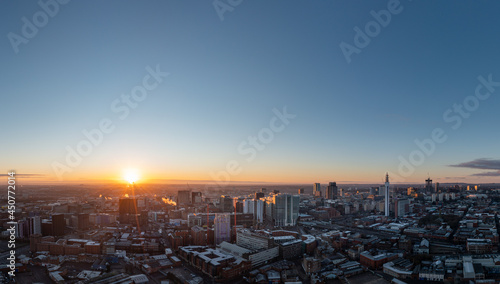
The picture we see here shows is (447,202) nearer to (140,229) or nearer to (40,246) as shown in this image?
(140,229)

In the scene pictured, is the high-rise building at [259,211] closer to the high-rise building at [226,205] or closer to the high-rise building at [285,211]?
the high-rise building at [285,211]

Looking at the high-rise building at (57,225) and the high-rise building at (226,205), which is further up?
the high-rise building at (57,225)

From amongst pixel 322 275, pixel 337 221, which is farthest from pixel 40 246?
pixel 337 221

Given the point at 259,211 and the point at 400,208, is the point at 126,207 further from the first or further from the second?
the point at 400,208

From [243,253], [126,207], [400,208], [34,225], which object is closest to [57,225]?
[34,225]

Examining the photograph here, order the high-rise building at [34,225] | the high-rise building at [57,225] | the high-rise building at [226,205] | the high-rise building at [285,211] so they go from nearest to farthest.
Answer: the high-rise building at [34,225] < the high-rise building at [57,225] < the high-rise building at [285,211] < the high-rise building at [226,205]

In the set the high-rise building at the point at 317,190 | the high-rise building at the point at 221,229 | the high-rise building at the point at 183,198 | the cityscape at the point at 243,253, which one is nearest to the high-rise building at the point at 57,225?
the cityscape at the point at 243,253

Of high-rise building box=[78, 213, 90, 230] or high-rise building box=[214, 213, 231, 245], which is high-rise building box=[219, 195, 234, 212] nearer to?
high-rise building box=[78, 213, 90, 230]

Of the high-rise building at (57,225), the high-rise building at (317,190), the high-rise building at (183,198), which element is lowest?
the high-rise building at (317,190)

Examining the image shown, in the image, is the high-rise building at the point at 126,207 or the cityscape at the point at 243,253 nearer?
the cityscape at the point at 243,253
